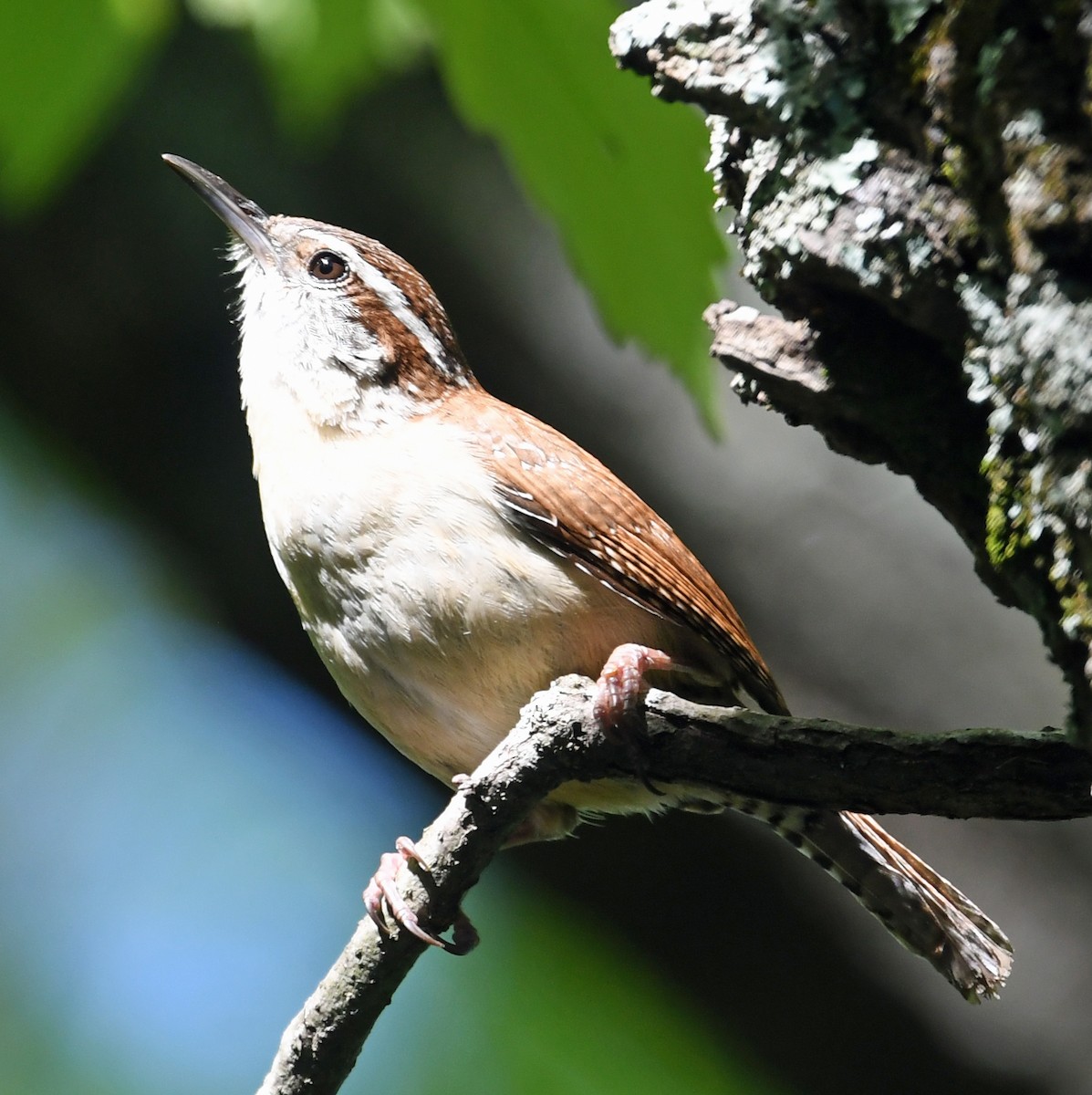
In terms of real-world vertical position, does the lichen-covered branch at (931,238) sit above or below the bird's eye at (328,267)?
below

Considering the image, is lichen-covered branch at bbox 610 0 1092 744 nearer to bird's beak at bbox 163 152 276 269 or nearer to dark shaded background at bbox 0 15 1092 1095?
bird's beak at bbox 163 152 276 269

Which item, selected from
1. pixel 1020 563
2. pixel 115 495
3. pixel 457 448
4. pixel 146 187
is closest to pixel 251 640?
pixel 115 495

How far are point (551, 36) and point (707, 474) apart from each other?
7.08 feet

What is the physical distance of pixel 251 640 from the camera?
3.82 meters

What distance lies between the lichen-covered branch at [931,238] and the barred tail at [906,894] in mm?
837

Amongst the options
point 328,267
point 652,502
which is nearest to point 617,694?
point 328,267

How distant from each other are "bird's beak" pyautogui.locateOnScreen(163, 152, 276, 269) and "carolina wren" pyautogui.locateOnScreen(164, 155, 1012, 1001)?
90 millimetres

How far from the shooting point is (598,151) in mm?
1634

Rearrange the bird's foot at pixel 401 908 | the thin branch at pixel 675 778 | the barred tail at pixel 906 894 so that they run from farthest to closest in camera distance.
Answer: the barred tail at pixel 906 894
the bird's foot at pixel 401 908
the thin branch at pixel 675 778

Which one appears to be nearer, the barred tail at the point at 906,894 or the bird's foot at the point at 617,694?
the bird's foot at the point at 617,694

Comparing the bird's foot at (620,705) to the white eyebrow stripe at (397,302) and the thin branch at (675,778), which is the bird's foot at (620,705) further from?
the white eyebrow stripe at (397,302)

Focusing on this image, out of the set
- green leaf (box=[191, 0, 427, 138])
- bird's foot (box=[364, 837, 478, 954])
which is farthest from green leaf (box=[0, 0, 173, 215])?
bird's foot (box=[364, 837, 478, 954])

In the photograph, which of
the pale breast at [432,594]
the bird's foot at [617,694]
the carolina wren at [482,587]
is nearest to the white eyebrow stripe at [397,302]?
the carolina wren at [482,587]

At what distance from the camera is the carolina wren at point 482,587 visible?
2029mm
